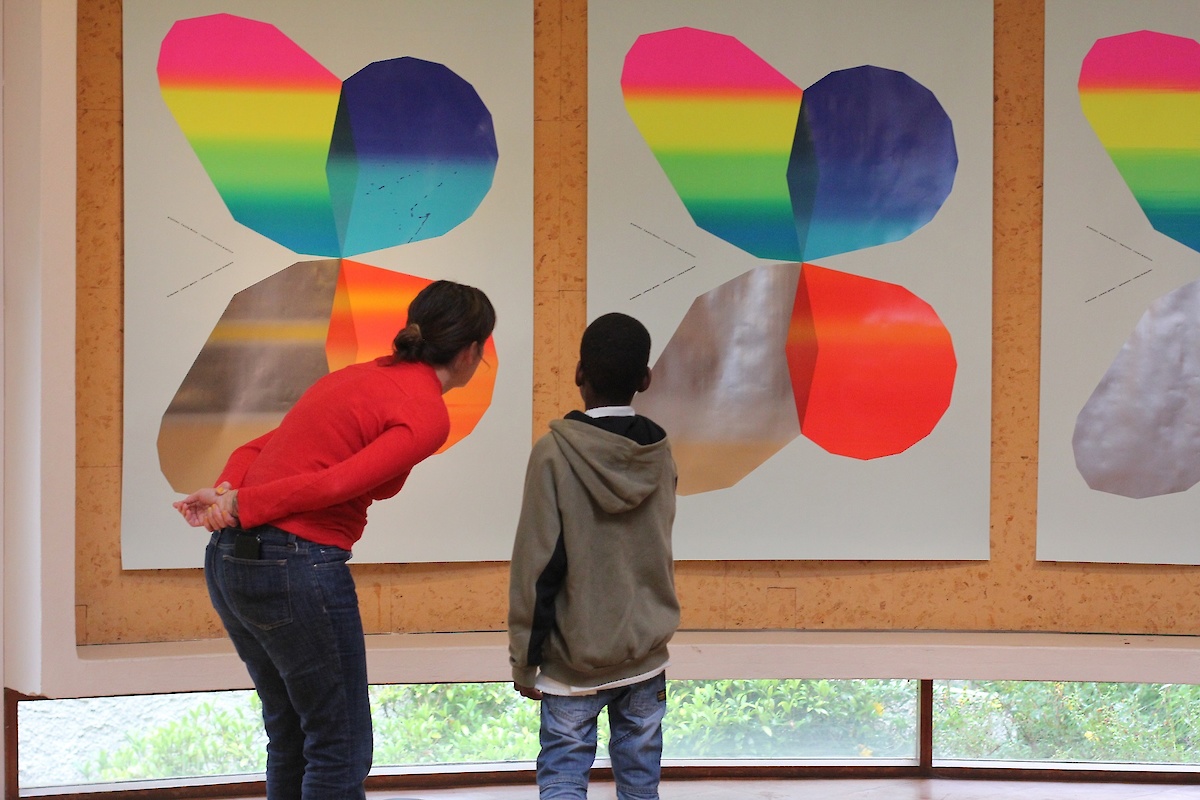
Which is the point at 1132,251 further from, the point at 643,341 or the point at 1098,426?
the point at 643,341

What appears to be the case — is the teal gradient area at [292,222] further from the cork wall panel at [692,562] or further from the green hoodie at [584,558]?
the green hoodie at [584,558]

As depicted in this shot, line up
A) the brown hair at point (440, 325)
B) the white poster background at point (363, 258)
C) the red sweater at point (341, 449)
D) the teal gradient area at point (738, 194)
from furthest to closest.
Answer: the teal gradient area at point (738, 194)
the white poster background at point (363, 258)
the brown hair at point (440, 325)
the red sweater at point (341, 449)

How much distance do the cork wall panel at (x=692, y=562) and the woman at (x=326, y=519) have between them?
125cm

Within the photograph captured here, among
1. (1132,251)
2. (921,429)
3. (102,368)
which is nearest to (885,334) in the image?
(921,429)

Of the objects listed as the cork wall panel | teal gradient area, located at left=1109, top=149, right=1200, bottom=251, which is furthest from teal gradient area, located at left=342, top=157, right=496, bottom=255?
teal gradient area, located at left=1109, top=149, right=1200, bottom=251

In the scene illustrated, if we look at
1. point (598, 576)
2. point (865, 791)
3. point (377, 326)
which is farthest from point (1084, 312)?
point (377, 326)

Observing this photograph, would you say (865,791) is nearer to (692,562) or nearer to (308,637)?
(692,562)

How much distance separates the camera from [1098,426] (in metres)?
3.05

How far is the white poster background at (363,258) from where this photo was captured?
286 cm

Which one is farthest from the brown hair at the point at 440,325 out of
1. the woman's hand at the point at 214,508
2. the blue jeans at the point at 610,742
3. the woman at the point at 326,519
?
the blue jeans at the point at 610,742

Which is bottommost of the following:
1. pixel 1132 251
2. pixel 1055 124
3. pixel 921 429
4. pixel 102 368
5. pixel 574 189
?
pixel 921 429

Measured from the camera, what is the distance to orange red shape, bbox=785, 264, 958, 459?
3037 millimetres

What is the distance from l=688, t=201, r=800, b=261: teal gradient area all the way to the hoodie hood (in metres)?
1.45

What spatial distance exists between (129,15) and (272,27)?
0.41 metres
